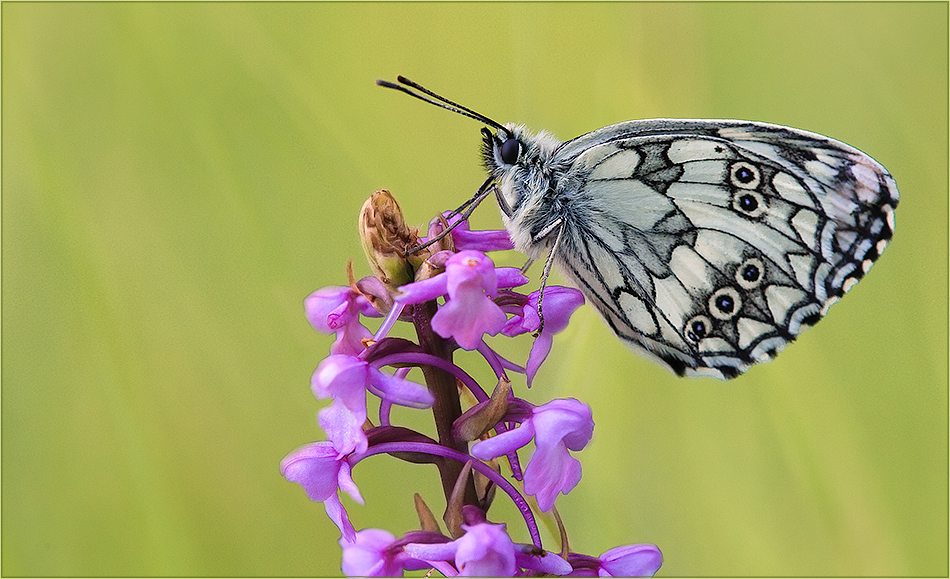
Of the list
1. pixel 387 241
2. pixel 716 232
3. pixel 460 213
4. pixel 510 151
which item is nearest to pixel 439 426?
pixel 387 241

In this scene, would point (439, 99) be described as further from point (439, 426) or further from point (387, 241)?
point (439, 426)

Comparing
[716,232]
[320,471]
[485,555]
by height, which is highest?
[716,232]

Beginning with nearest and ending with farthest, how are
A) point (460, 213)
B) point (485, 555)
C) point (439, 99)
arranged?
1. point (485, 555)
2. point (460, 213)
3. point (439, 99)

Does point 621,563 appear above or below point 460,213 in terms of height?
below

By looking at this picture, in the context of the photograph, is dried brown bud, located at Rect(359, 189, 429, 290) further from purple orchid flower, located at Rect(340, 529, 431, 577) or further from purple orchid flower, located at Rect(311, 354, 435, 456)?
purple orchid flower, located at Rect(340, 529, 431, 577)

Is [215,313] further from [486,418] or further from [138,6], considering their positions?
[486,418]

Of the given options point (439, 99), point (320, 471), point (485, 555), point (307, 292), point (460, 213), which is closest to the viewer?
point (485, 555)

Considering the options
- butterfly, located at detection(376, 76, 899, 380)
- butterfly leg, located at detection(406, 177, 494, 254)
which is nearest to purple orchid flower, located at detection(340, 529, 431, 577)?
butterfly leg, located at detection(406, 177, 494, 254)
